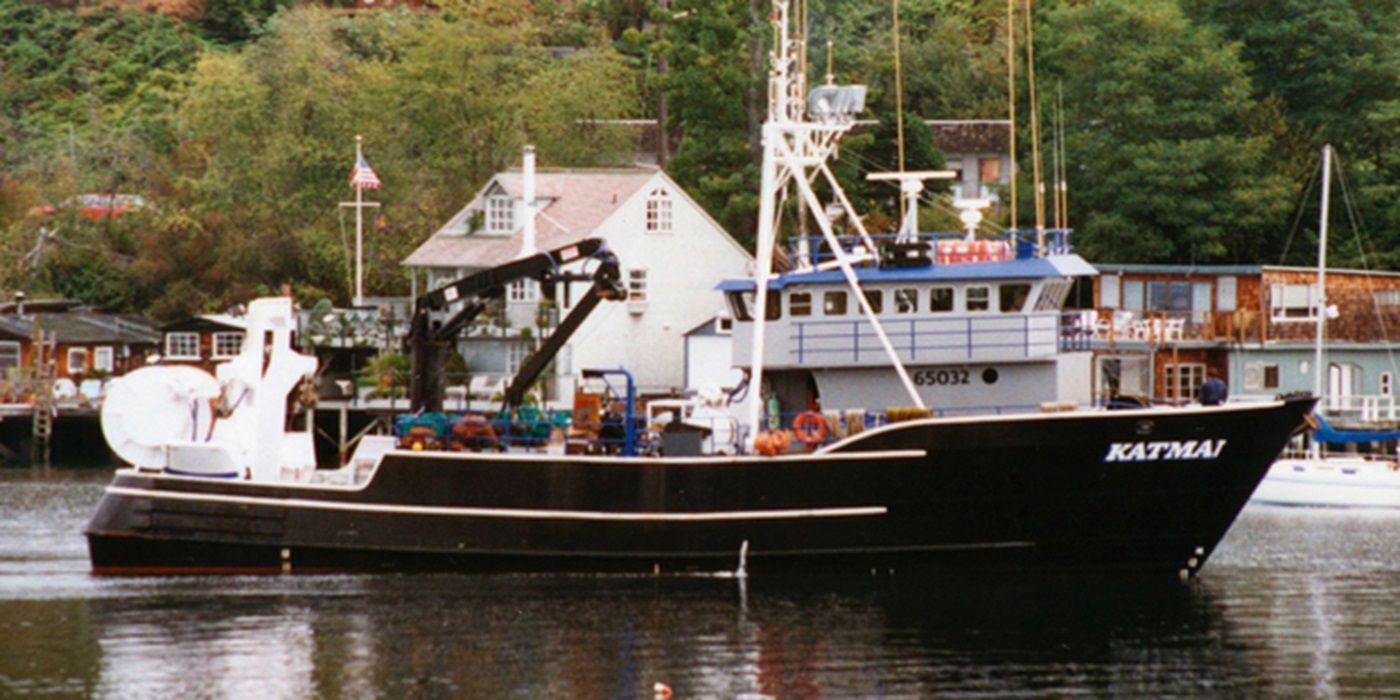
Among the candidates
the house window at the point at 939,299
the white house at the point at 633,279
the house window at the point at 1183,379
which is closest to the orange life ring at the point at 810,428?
the house window at the point at 939,299

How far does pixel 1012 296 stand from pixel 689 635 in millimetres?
8650

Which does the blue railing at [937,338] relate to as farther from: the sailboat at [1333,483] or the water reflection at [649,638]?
the sailboat at [1333,483]

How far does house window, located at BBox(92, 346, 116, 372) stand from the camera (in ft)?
234

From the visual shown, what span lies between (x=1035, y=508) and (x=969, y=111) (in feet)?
178

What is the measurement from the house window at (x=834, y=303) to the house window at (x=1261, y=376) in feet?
93.8

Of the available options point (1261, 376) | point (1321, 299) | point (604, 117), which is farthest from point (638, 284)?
point (1321, 299)

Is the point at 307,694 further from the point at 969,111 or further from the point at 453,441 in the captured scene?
the point at 969,111

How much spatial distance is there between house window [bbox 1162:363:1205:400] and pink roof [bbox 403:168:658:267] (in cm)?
1501

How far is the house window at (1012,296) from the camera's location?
117 feet

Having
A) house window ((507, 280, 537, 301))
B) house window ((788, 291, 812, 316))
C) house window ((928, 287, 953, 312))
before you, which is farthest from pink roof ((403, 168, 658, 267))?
house window ((928, 287, 953, 312))

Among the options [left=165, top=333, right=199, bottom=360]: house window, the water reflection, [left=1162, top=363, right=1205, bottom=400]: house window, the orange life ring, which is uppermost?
[left=165, top=333, right=199, bottom=360]: house window

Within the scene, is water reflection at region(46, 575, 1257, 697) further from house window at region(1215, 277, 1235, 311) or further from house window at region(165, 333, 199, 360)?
house window at region(165, 333, 199, 360)

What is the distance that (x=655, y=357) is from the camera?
6569cm

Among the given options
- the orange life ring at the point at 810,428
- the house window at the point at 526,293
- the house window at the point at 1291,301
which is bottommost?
the orange life ring at the point at 810,428
